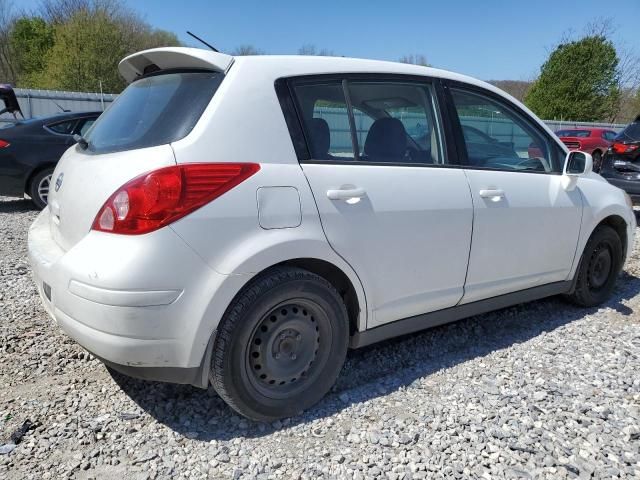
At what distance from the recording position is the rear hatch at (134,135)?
7.31ft

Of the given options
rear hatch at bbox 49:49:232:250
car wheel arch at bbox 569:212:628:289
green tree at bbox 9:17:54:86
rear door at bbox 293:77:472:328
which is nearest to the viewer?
rear hatch at bbox 49:49:232:250

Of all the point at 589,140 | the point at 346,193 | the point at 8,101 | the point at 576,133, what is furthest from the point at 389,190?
the point at 576,133

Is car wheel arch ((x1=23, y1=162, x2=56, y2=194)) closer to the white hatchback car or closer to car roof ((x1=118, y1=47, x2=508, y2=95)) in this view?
the white hatchback car

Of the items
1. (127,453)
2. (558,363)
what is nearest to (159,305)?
(127,453)

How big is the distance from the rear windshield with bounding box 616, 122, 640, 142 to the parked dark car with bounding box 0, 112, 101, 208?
8425 millimetres

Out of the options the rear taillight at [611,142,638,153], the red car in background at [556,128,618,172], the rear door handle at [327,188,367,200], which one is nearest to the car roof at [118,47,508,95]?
the rear door handle at [327,188,367,200]

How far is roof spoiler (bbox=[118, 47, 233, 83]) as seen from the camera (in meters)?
2.43

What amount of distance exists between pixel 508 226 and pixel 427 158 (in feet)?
2.37

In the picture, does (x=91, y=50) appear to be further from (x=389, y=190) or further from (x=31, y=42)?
(x=389, y=190)

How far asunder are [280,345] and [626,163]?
745 cm

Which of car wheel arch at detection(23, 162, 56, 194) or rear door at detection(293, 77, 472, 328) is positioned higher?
rear door at detection(293, 77, 472, 328)

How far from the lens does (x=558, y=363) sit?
324 cm

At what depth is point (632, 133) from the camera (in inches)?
320

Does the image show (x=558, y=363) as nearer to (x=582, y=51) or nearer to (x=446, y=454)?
(x=446, y=454)
